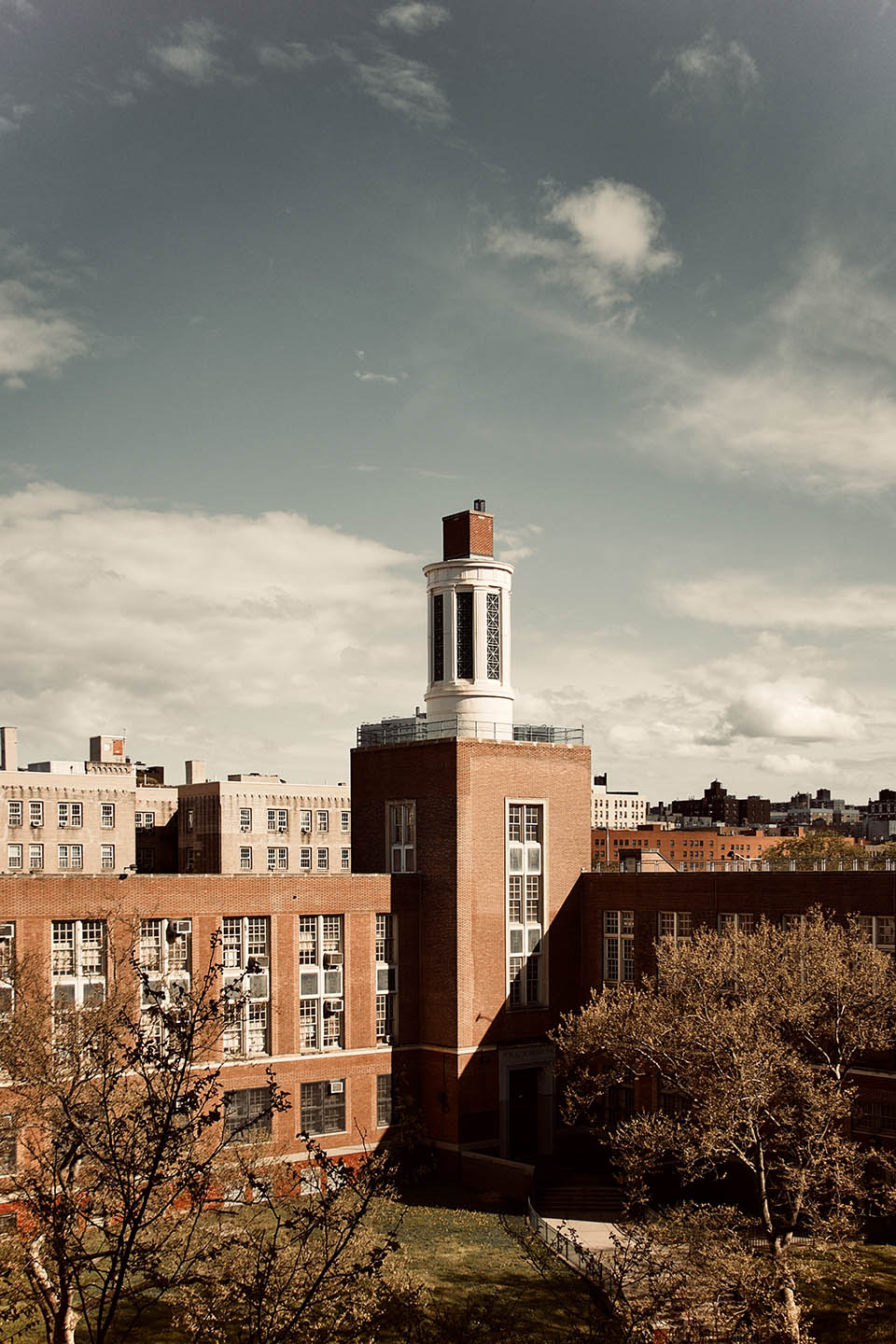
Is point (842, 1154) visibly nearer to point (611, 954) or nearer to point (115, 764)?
point (611, 954)

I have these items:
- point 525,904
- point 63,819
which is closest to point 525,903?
point 525,904

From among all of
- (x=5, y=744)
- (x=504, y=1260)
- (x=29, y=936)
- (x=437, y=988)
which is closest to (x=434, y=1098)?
(x=437, y=988)

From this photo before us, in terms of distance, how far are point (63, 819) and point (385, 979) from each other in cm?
4726

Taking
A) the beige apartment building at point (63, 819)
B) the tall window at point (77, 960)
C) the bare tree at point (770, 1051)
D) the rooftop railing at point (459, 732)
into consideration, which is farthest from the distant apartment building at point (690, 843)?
the tall window at point (77, 960)

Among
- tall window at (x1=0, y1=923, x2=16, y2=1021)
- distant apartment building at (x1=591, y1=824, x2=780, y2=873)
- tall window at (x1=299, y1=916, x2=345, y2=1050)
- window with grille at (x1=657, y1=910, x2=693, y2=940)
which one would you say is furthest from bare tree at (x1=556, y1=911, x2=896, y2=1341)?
distant apartment building at (x1=591, y1=824, x2=780, y2=873)

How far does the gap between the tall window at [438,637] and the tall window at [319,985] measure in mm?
11252

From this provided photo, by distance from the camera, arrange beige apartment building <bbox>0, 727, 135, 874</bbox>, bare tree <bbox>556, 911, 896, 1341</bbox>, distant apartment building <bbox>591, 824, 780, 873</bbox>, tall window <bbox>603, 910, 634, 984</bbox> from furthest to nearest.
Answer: distant apartment building <bbox>591, 824, 780, 873</bbox>, beige apartment building <bbox>0, 727, 135, 874</bbox>, tall window <bbox>603, 910, 634, 984</bbox>, bare tree <bbox>556, 911, 896, 1341</bbox>

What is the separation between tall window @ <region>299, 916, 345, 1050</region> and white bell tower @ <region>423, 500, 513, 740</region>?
32.1ft

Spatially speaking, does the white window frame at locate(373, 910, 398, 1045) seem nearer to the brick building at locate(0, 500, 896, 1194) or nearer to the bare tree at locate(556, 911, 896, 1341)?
the brick building at locate(0, 500, 896, 1194)

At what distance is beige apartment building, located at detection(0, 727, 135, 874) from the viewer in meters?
86.6

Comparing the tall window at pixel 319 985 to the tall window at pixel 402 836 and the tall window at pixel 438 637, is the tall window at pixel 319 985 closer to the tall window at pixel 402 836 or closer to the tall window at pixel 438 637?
the tall window at pixel 402 836

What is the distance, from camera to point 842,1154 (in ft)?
105

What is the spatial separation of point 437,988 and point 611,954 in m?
7.17

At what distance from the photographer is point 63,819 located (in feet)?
292
